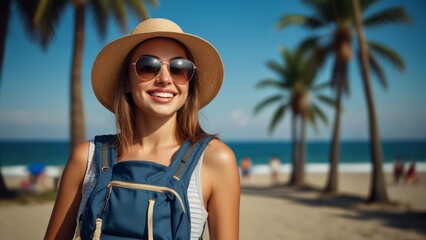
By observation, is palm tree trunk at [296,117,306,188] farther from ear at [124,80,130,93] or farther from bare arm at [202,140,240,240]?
bare arm at [202,140,240,240]

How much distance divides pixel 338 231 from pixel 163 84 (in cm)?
814

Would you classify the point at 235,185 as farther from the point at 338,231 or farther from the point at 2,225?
the point at 2,225

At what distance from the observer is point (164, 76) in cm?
164

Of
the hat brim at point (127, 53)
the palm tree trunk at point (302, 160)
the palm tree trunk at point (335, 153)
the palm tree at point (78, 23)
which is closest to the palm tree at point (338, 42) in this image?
the palm tree trunk at point (335, 153)

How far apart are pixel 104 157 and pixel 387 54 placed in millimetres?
14874

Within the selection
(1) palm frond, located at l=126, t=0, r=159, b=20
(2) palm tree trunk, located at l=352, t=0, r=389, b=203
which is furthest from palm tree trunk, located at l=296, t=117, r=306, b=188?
(1) palm frond, located at l=126, t=0, r=159, b=20

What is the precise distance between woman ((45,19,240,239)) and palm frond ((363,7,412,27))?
13.9 m

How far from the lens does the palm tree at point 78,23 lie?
39.7 feet

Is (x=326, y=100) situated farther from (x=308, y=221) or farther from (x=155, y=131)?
(x=155, y=131)

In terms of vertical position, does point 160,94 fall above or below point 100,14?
below

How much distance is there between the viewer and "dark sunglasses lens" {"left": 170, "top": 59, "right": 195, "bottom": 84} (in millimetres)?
1661

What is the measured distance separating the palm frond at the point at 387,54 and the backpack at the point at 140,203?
14437mm

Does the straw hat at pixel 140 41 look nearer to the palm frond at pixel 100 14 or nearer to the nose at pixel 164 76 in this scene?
the nose at pixel 164 76

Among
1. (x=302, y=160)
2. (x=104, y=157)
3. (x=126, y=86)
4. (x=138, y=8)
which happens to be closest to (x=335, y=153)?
(x=302, y=160)
